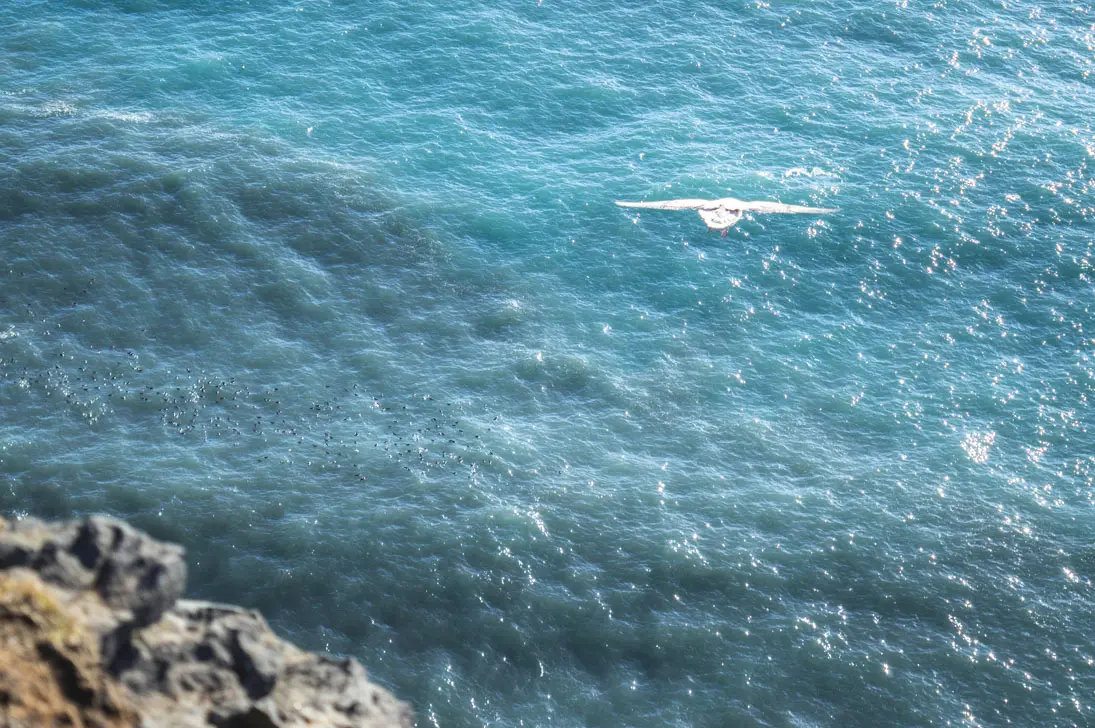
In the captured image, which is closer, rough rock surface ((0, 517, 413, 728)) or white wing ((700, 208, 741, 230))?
rough rock surface ((0, 517, 413, 728))

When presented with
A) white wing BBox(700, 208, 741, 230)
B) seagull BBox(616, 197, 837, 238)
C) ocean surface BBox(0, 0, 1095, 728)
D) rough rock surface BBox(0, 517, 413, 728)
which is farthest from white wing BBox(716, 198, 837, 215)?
rough rock surface BBox(0, 517, 413, 728)

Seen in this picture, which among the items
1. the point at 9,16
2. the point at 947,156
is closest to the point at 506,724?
the point at 947,156

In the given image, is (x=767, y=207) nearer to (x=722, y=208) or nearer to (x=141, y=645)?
(x=722, y=208)

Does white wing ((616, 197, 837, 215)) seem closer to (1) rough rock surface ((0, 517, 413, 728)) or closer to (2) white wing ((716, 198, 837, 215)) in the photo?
(2) white wing ((716, 198, 837, 215))

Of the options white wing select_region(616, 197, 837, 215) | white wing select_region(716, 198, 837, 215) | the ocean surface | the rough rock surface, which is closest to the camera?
the rough rock surface

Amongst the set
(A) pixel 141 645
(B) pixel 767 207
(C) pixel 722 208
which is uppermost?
(A) pixel 141 645

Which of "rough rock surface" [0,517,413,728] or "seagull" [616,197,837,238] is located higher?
"rough rock surface" [0,517,413,728]

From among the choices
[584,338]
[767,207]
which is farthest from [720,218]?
[584,338]

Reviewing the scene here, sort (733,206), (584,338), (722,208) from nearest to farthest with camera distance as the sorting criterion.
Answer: (584,338) < (722,208) < (733,206)
